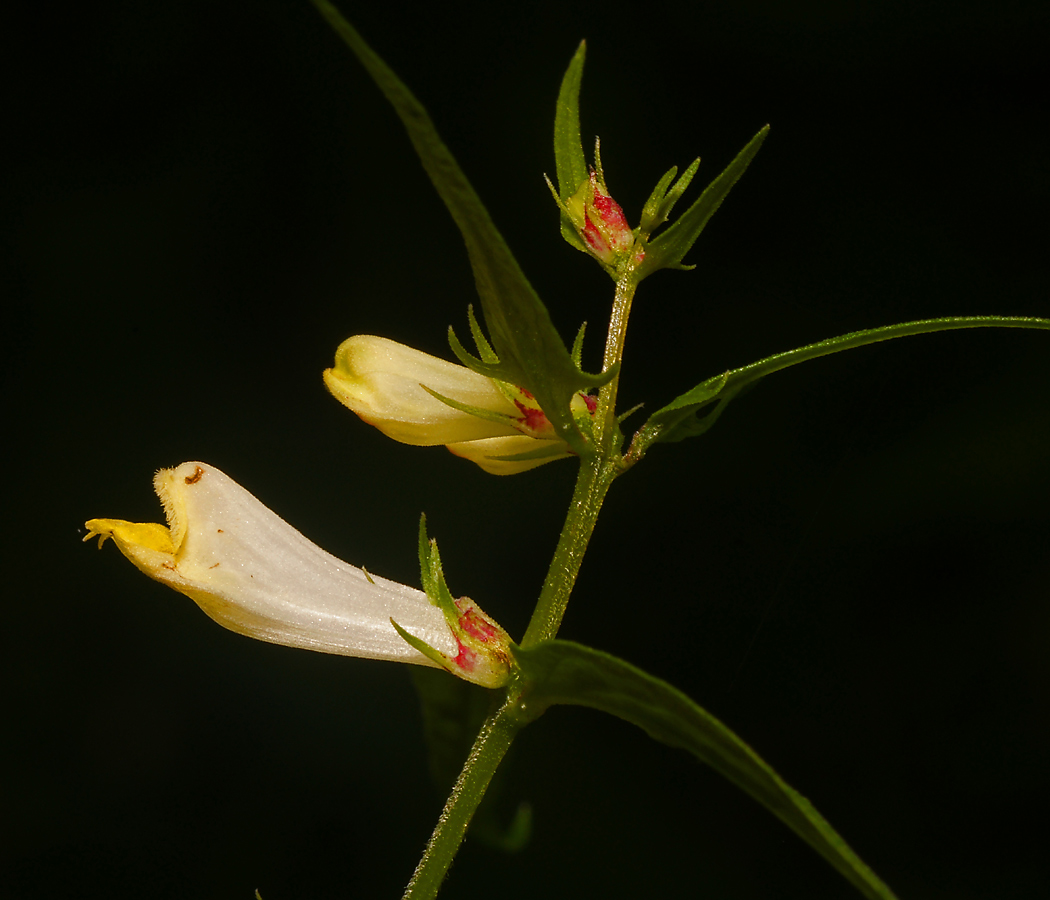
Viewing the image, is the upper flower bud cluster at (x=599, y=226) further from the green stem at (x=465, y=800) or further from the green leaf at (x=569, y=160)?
the green stem at (x=465, y=800)

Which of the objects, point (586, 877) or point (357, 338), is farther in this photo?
point (586, 877)

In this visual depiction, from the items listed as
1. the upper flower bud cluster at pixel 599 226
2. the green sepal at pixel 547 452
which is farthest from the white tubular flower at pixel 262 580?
the upper flower bud cluster at pixel 599 226

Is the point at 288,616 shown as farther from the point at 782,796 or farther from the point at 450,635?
the point at 782,796

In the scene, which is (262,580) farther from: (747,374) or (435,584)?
(747,374)

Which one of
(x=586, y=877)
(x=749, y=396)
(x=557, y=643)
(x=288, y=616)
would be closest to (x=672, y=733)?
(x=557, y=643)

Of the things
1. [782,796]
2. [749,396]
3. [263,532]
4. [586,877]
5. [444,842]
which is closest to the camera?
[782,796]
